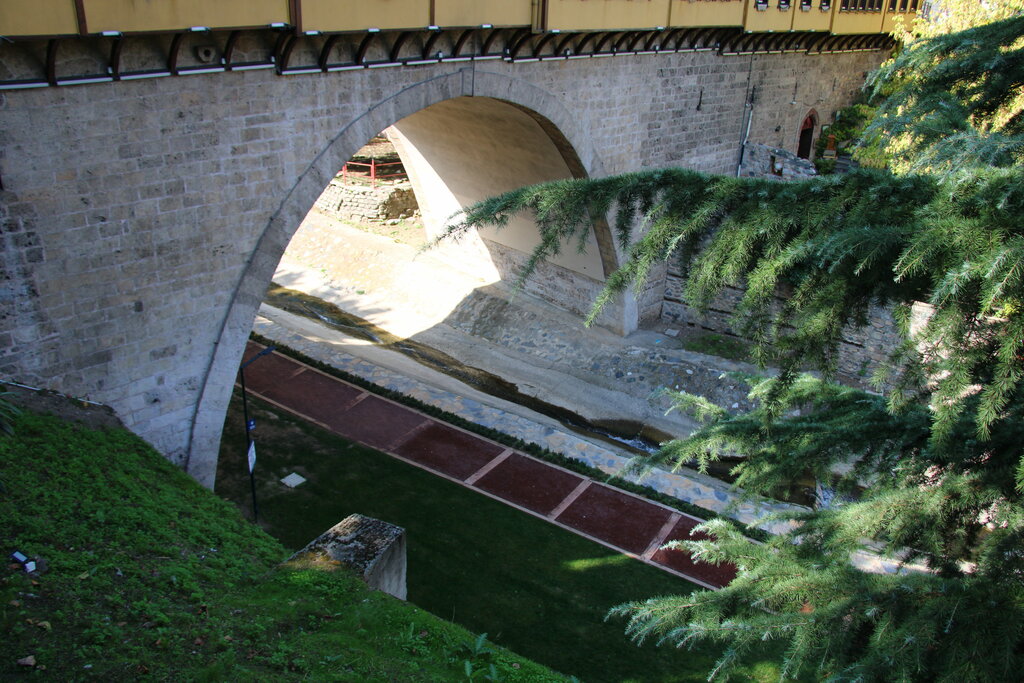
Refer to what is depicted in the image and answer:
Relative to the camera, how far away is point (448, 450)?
527 inches

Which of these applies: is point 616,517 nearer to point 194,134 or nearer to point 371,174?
point 194,134

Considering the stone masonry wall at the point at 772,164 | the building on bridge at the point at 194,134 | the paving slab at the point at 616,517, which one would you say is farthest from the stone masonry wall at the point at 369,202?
the paving slab at the point at 616,517

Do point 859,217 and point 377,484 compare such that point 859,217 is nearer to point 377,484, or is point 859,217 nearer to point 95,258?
point 95,258

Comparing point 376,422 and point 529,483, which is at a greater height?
point 376,422

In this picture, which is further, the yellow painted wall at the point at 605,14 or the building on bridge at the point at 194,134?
the yellow painted wall at the point at 605,14

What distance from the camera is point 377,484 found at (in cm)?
1212

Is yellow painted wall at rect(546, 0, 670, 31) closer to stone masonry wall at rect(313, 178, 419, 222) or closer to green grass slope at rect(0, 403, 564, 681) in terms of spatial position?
green grass slope at rect(0, 403, 564, 681)

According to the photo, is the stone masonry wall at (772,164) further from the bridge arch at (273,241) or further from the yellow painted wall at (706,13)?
the bridge arch at (273,241)

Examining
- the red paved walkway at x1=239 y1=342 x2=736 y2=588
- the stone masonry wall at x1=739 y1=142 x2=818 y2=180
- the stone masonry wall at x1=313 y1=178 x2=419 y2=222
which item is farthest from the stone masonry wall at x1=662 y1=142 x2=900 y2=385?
the stone masonry wall at x1=313 y1=178 x2=419 y2=222

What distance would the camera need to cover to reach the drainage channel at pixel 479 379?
15539 millimetres

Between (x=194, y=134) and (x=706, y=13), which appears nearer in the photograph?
(x=194, y=134)

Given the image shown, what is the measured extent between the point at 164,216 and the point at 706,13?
11567 mm

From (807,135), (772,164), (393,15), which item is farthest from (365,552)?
(807,135)

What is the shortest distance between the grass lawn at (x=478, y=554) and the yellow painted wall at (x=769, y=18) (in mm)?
11849
